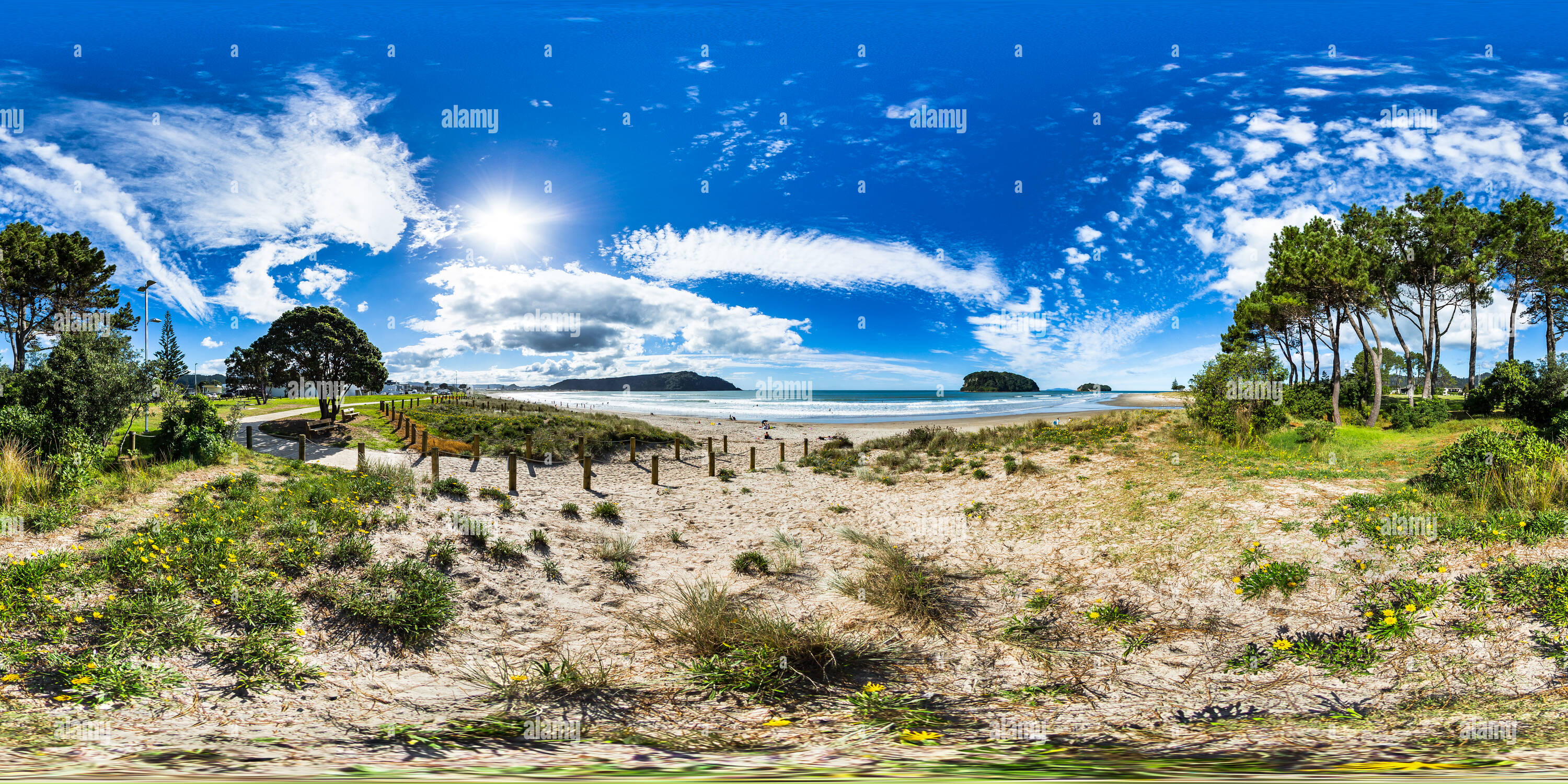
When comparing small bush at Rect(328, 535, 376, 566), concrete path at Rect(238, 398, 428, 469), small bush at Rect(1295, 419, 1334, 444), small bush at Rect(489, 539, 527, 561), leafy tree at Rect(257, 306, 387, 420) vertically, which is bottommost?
small bush at Rect(489, 539, 527, 561)

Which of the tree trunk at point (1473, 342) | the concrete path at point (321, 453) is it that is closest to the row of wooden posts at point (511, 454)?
the concrete path at point (321, 453)

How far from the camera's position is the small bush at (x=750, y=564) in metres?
8.50

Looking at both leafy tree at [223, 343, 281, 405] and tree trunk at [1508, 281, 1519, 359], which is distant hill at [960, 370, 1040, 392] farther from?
leafy tree at [223, 343, 281, 405]

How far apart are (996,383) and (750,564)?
145004 millimetres

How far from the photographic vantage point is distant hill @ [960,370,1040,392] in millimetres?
143375

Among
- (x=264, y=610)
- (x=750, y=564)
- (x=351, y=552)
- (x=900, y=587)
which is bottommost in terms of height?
(x=750, y=564)

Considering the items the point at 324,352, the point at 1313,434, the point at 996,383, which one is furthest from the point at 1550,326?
the point at 996,383

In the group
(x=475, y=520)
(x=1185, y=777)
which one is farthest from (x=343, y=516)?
(x=1185, y=777)

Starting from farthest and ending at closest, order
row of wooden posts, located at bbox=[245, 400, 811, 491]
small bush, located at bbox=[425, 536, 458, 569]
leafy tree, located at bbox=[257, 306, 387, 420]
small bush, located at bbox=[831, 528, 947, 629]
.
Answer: leafy tree, located at bbox=[257, 306, 387, 420]
row of wooden posts, located at bbox=[245, 400, 811, 491]
small bush, located at bbox=[425, 536, 458, 569]
small bush, located at bbox=[831, 528, 947, 629]

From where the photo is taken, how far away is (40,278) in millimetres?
28656

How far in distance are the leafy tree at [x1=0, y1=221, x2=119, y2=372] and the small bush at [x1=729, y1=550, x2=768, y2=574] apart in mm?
37157

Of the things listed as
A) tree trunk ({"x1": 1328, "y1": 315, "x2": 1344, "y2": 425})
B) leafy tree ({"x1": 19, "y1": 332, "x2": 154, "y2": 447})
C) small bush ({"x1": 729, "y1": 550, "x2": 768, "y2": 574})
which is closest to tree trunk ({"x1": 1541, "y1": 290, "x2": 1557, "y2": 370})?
tree trunk ({"x1": 1328, "y1": 315, "x2": 1344, "y2": 425})

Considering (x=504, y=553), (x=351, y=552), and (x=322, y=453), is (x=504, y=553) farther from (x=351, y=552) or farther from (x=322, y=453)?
(x=322, y=453)

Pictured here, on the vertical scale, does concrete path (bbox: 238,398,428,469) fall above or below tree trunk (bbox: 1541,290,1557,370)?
below
